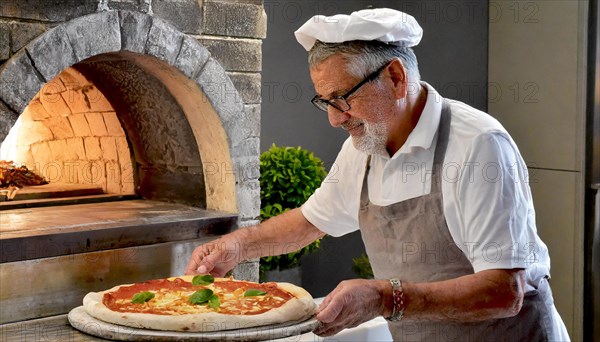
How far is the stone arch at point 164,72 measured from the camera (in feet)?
10.1

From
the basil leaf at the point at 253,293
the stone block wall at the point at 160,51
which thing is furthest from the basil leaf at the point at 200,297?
the stone block wall at the point at 160,51

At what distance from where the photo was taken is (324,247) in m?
5.52

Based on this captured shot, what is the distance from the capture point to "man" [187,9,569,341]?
2.38m

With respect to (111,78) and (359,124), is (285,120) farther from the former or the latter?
(359,124)

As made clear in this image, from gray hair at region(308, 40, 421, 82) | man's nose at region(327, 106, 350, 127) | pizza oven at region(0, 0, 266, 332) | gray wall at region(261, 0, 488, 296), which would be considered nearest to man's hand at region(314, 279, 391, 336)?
man's nose at region(327, 106, 350, 127)

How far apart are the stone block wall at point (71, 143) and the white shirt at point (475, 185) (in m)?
1.77

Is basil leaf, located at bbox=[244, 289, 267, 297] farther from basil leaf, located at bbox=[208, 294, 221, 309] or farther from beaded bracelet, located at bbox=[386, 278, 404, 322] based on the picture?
beaded bracelet, located at bbox=[386, 278, 404, 322]

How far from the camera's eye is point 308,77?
5203 millimetres

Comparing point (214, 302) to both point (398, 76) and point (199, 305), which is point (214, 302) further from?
point (398, 76)

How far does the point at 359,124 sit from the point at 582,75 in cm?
310

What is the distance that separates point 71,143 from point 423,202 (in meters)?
2.36

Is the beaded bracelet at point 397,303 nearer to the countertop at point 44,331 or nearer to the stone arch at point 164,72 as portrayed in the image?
the countertop at point 44,331

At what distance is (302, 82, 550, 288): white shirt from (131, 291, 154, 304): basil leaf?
0.82 meters

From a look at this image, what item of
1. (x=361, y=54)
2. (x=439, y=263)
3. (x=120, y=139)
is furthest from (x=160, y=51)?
(x=439, y=263)
